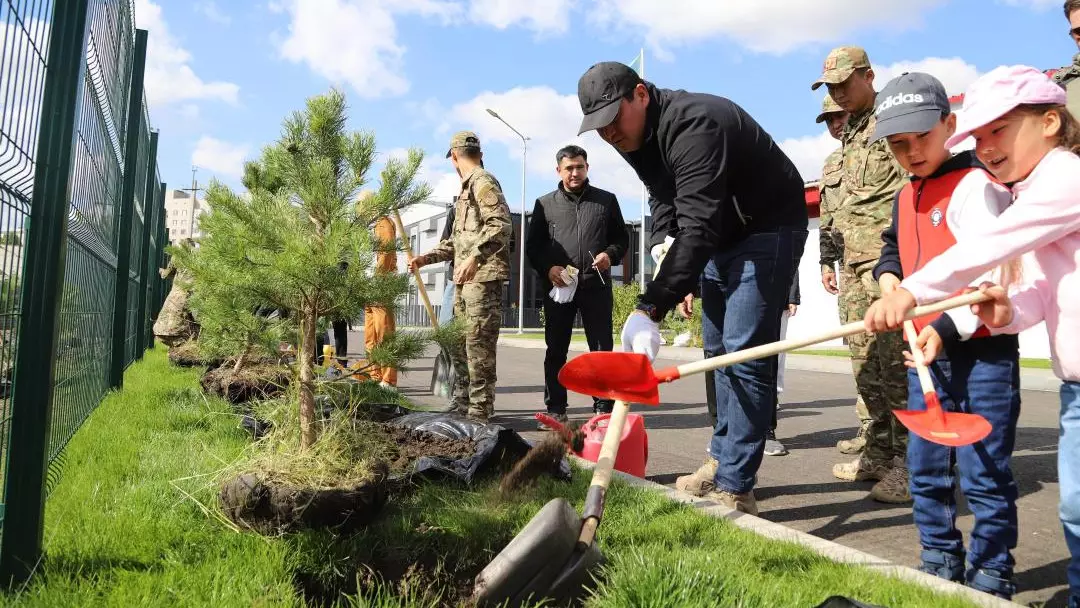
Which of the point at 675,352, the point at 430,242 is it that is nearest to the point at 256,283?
the point at 675,352

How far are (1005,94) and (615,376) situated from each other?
4.48 ft

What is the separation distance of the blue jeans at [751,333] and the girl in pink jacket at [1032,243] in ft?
3.24

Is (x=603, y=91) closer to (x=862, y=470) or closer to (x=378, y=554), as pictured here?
(x=378, y=554)

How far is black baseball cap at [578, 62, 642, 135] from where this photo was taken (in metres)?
2.96

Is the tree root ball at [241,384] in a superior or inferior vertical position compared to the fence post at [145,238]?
inferior

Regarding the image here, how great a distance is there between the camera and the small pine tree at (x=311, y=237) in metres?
2.73

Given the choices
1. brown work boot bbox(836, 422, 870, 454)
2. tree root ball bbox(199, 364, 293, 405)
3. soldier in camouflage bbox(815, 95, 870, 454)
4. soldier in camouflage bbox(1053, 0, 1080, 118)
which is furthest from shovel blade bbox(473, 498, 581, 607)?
soldier in camouflage bbox(1053, 0, 1080, 118)

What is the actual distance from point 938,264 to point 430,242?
4519cm

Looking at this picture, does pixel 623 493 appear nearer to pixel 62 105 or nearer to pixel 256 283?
pixel 256 283

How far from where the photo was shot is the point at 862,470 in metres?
4.12

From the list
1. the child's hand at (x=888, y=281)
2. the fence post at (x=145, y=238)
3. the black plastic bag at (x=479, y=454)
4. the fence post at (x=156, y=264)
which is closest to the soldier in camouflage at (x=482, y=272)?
the black plastic bag at (x=479, y=454)

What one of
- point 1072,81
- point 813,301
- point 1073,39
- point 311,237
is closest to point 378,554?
point 311,237

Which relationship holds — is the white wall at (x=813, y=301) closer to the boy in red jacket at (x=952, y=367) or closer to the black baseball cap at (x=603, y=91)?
the boy in red jacket at (x=952, y=367)

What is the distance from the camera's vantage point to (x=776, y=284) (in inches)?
127
